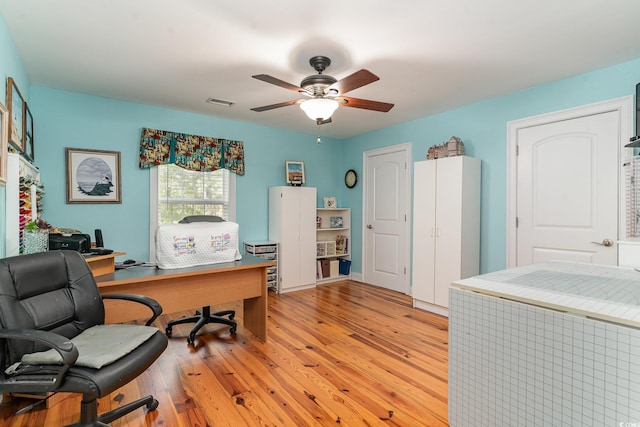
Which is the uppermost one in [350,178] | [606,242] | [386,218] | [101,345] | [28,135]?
[28,135]

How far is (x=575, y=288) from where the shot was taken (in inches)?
49.5

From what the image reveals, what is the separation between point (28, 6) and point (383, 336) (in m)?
3.57

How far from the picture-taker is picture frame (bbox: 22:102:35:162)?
2658mm

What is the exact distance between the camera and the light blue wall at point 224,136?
9.74 feet

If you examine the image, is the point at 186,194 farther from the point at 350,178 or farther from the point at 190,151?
the point at 350,178

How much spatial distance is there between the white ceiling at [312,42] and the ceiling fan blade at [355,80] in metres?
0.32

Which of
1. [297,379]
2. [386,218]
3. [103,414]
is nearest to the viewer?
[103,414]

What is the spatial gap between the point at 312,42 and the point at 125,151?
2.66m

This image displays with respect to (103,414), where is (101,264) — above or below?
above

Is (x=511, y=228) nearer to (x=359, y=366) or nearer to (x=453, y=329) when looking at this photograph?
(x=359, y=366)

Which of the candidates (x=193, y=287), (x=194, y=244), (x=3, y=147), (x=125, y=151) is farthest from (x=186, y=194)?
(x=3, y=147)

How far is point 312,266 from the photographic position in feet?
15.8

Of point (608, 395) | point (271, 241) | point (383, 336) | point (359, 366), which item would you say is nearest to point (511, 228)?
point (383, 336)

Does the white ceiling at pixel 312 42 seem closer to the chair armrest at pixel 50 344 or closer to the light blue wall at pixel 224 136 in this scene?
the light blue wall at pixel 224 136
